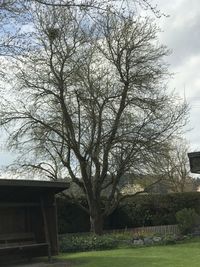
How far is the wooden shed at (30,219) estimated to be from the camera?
19031mm

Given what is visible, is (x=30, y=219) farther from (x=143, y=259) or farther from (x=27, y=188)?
(x=143, y=259)

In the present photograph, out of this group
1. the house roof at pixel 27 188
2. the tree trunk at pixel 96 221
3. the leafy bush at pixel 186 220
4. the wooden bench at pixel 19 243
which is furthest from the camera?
the leafy bush at pixel 186 220

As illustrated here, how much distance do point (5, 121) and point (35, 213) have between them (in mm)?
7956

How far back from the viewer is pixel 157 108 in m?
27.6

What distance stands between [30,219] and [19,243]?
1700 mm

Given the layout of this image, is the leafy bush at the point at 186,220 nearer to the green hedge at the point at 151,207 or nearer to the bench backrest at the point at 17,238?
the green hedge at the point at 151,207

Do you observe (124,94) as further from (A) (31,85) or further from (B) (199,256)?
(B) (199,256)

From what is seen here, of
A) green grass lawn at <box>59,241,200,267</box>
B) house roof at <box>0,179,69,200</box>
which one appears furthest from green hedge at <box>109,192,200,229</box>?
house roof at <box>0,179,69,200</box>

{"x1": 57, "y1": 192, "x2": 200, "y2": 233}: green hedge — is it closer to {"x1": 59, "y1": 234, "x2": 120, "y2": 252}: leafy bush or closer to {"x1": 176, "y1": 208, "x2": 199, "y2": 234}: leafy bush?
{"x1": 176, "y1": 208, "x2": 199, "y2": 234}: leafy bush

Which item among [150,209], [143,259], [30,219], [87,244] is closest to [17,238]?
[30,219]

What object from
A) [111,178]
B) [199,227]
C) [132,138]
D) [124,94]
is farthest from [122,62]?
[199,227]

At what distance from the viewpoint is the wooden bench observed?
18156 mm

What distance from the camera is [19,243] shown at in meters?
19.3

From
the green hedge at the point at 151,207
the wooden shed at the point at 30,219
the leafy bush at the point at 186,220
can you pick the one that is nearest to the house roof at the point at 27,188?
the wooden shed at the point at 30,219
